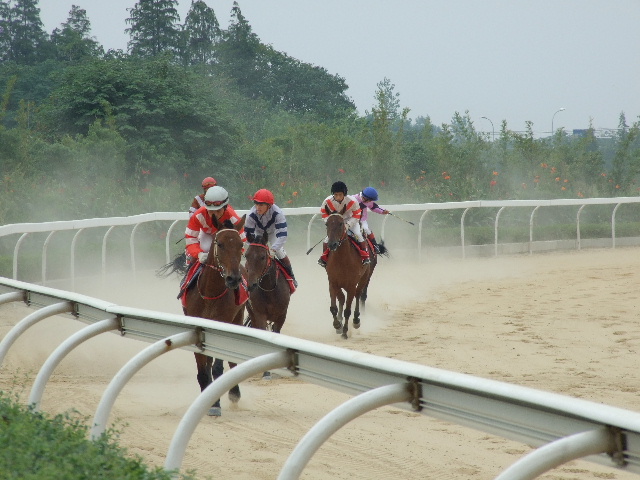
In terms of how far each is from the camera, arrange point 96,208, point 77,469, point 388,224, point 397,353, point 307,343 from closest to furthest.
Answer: point 77,469 < point 307,343 < point 397,353 < point 96,208 < point 388,224

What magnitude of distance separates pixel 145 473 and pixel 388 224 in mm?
13853

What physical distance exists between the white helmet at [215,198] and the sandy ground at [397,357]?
56.1 inches

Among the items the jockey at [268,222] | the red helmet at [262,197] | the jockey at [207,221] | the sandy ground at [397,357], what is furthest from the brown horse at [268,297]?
the jockey at [207,221]

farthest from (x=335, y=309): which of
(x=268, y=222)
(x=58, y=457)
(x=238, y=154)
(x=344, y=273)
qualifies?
(x=238, y=154)

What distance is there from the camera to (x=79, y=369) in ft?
25.7

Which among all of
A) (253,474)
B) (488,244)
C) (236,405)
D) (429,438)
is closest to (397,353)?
(236,405)

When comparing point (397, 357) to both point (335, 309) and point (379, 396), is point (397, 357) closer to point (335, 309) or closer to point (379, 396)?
point (335, 309)

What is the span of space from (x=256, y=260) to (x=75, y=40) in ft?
128

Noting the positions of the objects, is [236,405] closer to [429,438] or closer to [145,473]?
[429,438]

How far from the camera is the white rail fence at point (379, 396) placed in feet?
6.92

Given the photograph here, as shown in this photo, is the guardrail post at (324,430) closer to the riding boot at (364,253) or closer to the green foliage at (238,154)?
the riding boot at (364,253)

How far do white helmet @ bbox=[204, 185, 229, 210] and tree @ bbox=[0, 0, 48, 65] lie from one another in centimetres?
4721

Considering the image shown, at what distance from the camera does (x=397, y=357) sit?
339 inches

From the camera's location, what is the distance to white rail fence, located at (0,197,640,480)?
2.11 meters
